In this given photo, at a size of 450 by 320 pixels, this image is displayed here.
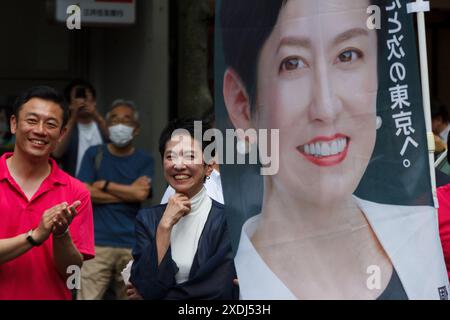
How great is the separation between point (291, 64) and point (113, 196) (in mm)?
3357

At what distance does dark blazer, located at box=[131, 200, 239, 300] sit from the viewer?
411cm

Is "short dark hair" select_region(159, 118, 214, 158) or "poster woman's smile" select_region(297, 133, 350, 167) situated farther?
"short dark hair" select_region(159, 118, 214, 158)

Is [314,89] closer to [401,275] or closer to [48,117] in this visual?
[401,275]

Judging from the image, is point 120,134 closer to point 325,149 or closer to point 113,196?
point 113,196

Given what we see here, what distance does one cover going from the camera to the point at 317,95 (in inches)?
158

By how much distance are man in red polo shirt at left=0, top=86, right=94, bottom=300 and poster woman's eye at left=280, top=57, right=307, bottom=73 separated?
106 cm

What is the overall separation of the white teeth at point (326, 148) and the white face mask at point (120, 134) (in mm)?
3227

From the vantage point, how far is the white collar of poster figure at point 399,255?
404cm

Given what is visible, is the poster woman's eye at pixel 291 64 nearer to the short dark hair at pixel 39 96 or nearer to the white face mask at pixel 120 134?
the short dark hair at pixel 39 96

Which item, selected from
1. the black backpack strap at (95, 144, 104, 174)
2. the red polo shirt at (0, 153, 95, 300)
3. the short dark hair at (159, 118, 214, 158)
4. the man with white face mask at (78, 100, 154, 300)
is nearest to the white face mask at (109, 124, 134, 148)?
the man with white face mask at (78, 100, 154, 300)

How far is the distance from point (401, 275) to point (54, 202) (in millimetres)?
1578

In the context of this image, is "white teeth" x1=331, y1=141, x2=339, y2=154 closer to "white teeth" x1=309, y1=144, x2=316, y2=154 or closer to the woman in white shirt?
"white teeth" x1=309, y1=144, x2=316, y2=154

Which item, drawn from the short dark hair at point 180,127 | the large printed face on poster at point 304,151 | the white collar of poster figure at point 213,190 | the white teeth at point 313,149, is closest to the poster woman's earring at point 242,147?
the large printed face on poster at point 304,151
